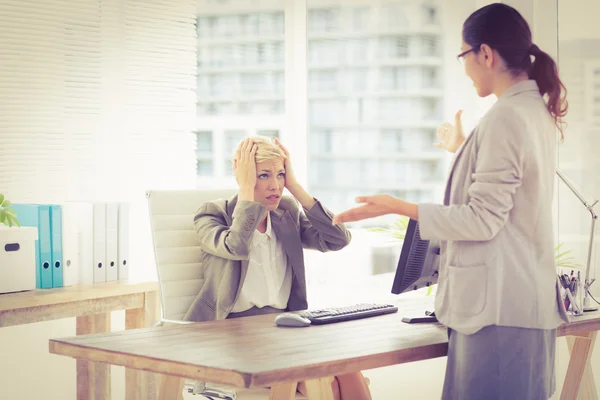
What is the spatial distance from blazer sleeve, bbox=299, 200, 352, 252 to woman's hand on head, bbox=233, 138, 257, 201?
245mm

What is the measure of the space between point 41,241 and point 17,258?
0.18 meters

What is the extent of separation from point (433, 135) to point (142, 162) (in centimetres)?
155

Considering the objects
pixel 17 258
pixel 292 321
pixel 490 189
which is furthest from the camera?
pixel 17 258

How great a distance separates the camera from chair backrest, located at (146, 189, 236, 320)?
293 centimetres

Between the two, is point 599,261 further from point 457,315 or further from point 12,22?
point 12,22

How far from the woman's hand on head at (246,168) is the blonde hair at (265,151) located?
1 centimetres

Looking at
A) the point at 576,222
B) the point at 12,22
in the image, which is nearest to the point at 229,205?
the point at 12,22

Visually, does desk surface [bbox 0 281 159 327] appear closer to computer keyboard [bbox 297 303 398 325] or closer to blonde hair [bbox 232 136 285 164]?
blonde hair [bbox 232 136 285 164]

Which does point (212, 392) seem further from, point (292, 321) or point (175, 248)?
point (175, 248)

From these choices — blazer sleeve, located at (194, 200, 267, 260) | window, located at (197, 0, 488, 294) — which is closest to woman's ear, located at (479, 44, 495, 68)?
blazer sleeve, located at (194, 200, 267, 260)

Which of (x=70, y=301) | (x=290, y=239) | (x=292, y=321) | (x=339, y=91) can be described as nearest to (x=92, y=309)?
(x=70, y=301)

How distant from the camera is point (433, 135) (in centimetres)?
427

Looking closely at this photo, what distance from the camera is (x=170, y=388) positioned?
2.52 m

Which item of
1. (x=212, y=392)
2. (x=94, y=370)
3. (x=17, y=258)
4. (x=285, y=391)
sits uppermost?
(x=17, y=258)
